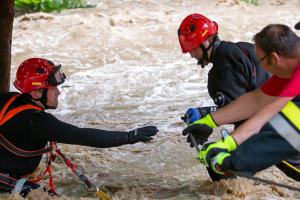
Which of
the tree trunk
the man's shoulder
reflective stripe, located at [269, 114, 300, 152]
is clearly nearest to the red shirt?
reflective stripe, located at [269, 114, 300, 152]

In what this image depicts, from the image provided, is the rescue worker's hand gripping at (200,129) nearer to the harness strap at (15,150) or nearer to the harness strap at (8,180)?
the harness strap at (15,150)

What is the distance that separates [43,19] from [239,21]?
4.95 meters

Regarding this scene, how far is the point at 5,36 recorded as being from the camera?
752 centimetres

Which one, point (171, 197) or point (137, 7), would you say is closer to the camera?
point (171, 197)

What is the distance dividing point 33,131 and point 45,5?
41.4 ft

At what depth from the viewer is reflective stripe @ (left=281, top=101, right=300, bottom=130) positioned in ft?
11.4

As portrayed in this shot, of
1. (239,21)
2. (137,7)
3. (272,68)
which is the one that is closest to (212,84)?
(272,68)

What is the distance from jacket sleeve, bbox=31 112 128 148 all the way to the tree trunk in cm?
288

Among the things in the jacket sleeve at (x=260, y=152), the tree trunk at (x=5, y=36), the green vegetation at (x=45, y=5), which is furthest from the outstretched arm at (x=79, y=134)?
the green vegetation at (x=45, y=5)

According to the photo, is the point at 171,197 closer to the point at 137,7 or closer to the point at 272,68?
the point at 272,68

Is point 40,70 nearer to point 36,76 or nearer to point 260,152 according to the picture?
point 36,76

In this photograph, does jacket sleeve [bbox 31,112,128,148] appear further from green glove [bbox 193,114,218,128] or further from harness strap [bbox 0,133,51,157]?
green glove [bbox 193,114,218,128]

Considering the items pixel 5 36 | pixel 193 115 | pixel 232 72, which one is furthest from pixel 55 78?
pixel 5 36

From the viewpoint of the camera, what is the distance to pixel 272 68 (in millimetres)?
3797
